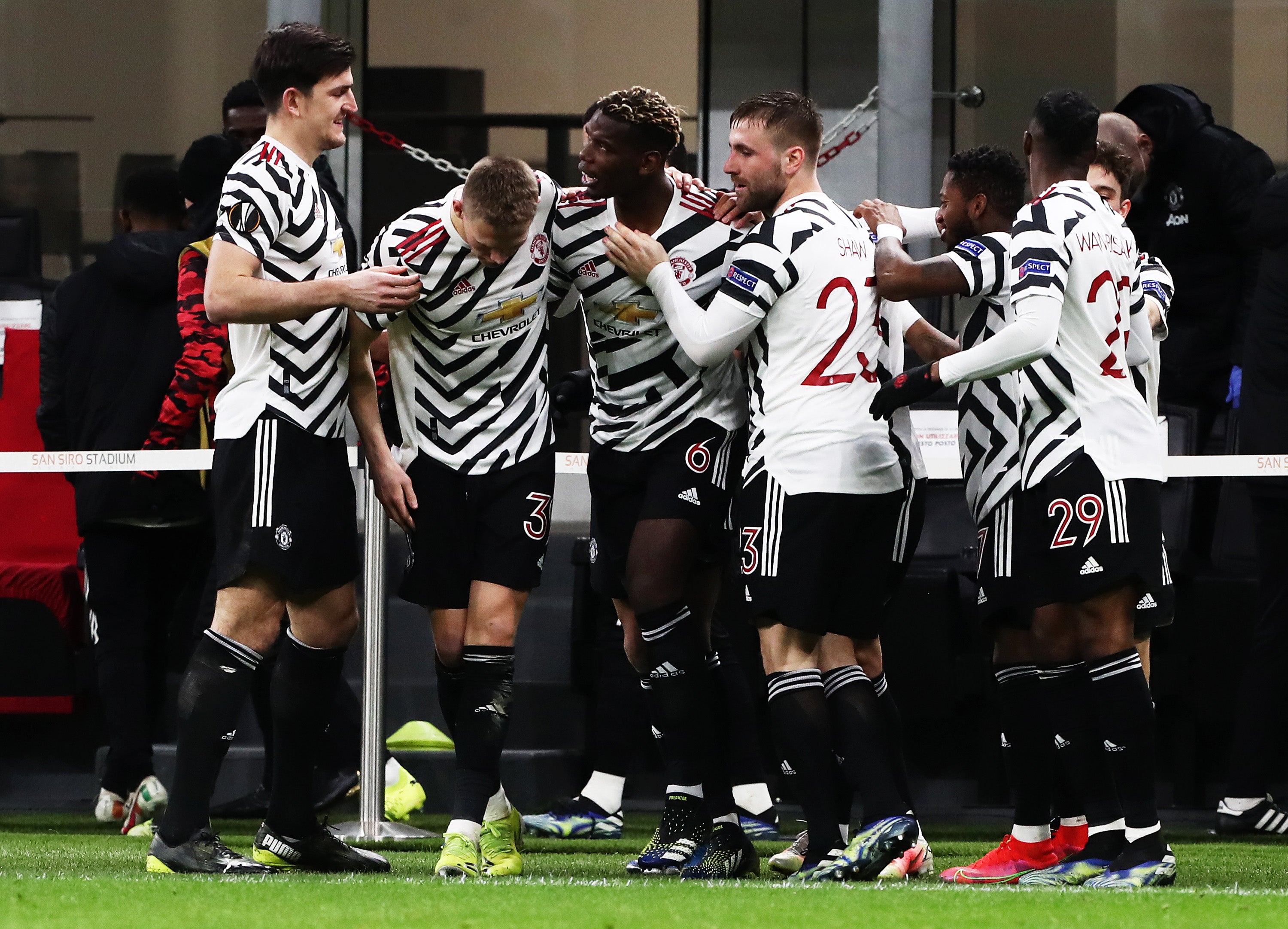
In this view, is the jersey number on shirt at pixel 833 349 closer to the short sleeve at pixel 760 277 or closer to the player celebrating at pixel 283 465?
the short sleeve at pixel 760 277

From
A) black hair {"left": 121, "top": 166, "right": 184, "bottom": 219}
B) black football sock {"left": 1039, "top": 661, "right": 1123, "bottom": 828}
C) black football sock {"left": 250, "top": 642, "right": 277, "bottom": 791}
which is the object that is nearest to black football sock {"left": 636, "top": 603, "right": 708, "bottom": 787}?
black football sock {"left": 1039, "top": 661, "right": 1123, "bottom": 828}

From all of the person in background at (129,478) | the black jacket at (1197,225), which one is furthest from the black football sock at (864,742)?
the black jacket at (1197,225)

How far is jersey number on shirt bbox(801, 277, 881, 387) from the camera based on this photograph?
4.71 metres

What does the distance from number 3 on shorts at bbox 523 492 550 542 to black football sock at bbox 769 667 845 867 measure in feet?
2.46

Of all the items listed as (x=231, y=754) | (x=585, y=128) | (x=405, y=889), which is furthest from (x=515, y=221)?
(x=231, y=754)

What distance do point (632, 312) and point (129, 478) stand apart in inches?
92.0

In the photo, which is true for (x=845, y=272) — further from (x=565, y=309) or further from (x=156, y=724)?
(x=156, y=724)

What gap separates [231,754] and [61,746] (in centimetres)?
85

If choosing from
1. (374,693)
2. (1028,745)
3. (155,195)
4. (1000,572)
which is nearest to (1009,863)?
(1028,745)

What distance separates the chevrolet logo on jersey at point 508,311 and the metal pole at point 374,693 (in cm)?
127

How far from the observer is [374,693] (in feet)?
19.6

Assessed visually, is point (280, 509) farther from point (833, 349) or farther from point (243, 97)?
point (243, 97)

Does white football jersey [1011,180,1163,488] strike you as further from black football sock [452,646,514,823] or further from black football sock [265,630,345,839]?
black football sock [265,630,345,839]

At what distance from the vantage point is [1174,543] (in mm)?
6836
